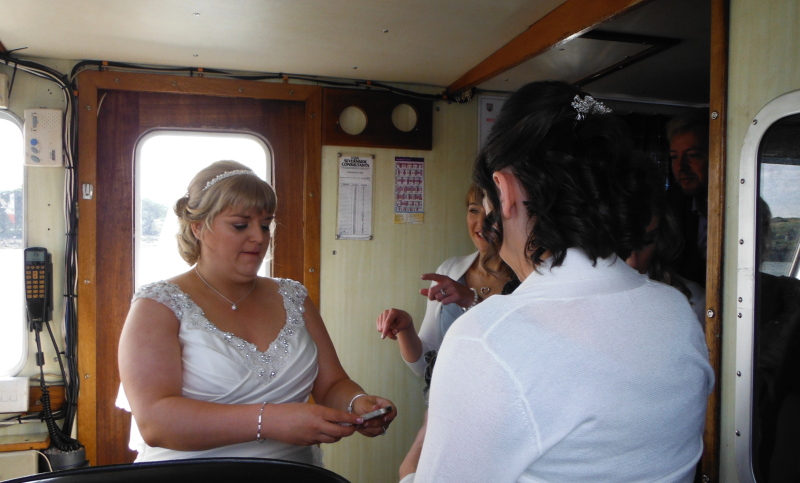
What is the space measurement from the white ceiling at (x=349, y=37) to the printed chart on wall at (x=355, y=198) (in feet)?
1.72

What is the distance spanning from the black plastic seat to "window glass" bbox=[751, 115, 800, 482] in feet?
4.22

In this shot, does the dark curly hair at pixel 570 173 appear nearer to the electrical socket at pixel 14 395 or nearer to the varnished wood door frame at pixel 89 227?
the varnished wood door frame at pixel 89 227

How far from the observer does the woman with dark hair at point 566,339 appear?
2.76 feet

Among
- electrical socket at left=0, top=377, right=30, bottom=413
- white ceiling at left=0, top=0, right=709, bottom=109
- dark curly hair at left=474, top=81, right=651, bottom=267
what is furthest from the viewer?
electrical socket at left=0, top=377, right=30, bottom=413

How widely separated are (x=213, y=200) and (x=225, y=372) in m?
0.61

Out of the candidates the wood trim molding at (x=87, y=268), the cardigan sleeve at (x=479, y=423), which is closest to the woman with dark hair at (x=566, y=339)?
the cardigan sleeve at (x=479, y=423)

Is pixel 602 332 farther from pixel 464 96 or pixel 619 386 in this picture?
pixel 464 96

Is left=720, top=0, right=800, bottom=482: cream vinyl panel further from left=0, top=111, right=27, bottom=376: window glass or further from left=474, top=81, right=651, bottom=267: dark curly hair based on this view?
left=0, top=111, right=27, bottom=376: window glass

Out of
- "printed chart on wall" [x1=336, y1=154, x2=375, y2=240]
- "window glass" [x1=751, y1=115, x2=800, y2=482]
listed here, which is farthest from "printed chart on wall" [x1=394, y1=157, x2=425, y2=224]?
"window glass" [x1=751, y1=115, x2=800, y2=482]

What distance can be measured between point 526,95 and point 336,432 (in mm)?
1125

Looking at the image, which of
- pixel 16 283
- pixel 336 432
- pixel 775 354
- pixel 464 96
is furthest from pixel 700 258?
pixel 16 283

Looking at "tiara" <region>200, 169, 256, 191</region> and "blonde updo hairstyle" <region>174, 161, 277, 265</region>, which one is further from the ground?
"tiara" <region>200, 169, 256, 191</region>

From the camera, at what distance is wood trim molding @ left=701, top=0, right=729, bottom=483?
5.24ft

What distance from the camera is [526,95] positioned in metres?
1.06
